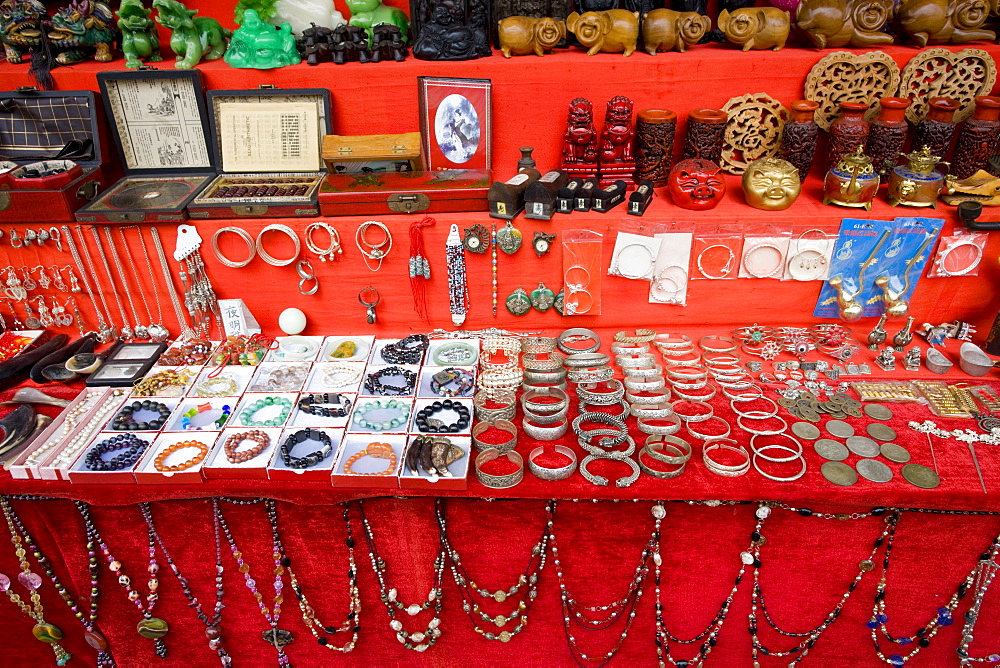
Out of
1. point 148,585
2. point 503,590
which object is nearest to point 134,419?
point 148,585

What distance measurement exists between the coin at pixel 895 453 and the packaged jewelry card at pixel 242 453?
7.55ft

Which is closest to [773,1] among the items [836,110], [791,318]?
[836,110]

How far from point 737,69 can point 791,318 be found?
1191 millimetres

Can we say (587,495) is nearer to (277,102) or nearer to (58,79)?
(277,102)

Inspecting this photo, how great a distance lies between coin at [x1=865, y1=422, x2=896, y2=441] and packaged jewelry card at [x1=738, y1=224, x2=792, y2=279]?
764mm

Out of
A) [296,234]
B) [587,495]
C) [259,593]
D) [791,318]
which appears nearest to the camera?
[587,495]

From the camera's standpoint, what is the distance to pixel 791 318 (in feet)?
9.77

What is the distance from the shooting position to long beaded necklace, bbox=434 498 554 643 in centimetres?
242

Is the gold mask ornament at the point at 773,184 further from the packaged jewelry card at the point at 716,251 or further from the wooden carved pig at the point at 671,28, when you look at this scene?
the wooden carved pig at the point at 671,28

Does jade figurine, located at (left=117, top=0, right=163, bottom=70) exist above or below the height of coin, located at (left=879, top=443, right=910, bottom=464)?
above

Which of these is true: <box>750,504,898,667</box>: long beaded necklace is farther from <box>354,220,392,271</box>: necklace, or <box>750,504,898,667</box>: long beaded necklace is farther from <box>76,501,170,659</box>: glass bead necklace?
<box>76,501,170,659</box>: glass bead necklace

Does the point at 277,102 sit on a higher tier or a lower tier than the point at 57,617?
higher

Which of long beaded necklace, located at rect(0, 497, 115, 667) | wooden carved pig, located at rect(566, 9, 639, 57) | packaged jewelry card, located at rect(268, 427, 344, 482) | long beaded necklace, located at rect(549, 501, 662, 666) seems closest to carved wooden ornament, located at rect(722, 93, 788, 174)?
wooden carved pig, located at rect(566, 9, 639, 57)

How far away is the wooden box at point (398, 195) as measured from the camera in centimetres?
270
